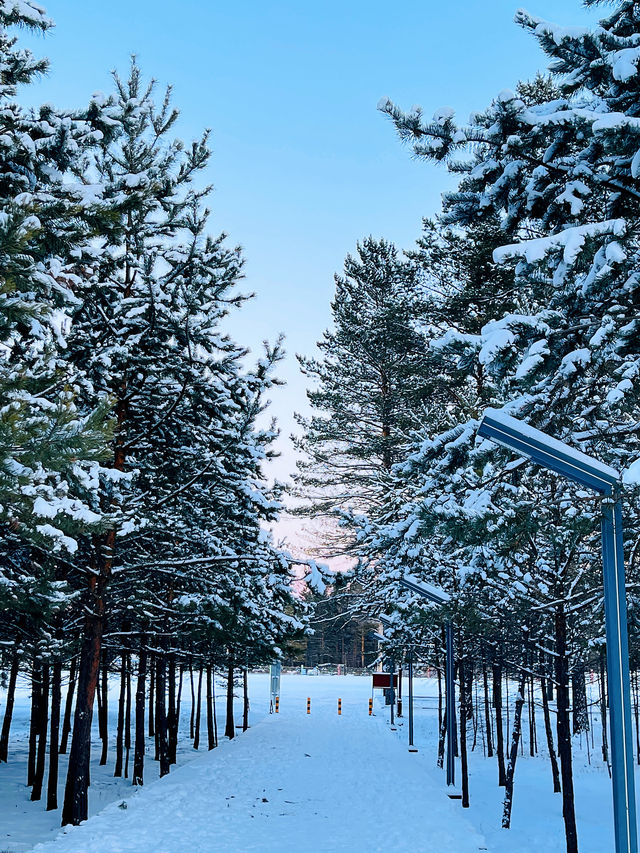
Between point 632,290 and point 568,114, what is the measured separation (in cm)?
164

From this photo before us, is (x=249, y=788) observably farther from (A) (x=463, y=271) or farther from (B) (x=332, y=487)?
(B) (x=332, y=487)

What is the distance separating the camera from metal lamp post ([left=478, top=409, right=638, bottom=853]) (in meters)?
4.71

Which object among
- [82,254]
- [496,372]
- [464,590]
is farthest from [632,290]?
[464,590]

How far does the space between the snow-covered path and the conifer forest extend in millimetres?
104

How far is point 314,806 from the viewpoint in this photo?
11867 millimetres

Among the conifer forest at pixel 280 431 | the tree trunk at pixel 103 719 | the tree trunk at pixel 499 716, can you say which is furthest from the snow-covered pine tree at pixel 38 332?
the tree trunk at pixel 103 719

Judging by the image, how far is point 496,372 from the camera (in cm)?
702

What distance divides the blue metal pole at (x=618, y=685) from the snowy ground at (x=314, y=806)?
16.5 ft

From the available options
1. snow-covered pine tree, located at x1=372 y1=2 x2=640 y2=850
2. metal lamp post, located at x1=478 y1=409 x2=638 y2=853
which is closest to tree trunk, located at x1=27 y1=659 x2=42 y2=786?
snow-covered pine tree, located at x1=372 y1=2 x2=640 y2=850

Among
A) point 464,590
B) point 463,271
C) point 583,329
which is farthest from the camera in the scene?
point 463,271

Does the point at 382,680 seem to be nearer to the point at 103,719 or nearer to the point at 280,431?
the point at 103,719

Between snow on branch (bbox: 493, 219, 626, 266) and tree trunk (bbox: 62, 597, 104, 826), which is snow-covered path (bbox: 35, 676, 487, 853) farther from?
snow on branch (bbox: 493, 219, 626, 266)

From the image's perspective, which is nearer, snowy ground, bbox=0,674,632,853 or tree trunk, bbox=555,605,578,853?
snowy ground, bbox=0,674,632,853

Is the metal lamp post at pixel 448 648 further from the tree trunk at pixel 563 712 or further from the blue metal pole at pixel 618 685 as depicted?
the blue metal pole at pixel 618 685
